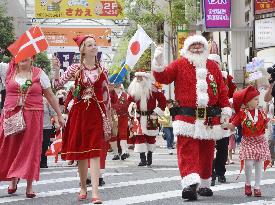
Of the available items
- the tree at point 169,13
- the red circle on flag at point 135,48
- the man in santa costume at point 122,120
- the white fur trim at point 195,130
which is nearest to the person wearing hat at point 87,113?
the white fur trim at point 195,130

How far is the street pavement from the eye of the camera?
23.3 ft

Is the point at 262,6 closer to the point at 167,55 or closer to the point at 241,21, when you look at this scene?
the point at 241,21

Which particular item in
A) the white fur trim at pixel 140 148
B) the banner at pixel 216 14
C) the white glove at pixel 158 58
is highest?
the banner at pixel 216 14

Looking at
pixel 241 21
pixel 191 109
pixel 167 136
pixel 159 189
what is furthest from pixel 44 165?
pixel 241 21

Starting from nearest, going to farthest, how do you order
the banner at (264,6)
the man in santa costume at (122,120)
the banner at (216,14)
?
1. the man in santa costume at (122,120)
2. the banner at (264,6)
3. the banner at (216,14)

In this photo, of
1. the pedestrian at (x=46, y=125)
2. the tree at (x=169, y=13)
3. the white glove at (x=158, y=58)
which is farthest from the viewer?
the tree at (x=169, y=13)

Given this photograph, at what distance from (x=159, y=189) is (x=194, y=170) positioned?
1.05 metres

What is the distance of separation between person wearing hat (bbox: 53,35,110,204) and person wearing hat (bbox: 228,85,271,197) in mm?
1412

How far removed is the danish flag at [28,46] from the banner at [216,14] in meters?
17.4

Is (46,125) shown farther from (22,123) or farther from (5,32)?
(5,32)

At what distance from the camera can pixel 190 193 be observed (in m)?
7.00

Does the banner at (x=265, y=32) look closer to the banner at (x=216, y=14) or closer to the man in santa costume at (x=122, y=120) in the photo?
the banner at (x=216, y=14)

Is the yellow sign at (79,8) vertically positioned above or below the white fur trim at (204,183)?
above

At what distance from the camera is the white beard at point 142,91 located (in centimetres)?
1192
